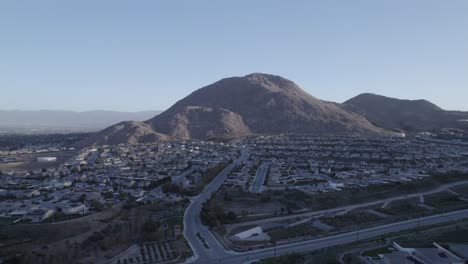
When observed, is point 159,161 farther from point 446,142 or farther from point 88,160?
point 446,142

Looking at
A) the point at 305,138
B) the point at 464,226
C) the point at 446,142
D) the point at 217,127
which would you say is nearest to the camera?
the point at 464,226

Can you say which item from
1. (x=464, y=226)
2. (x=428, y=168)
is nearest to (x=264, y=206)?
(x=464, y=226)

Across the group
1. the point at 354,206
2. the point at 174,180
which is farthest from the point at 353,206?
the point at 174,180

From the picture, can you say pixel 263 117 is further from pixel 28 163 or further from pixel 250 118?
pixel 28 163

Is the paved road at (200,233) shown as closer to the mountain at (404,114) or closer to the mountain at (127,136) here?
the mountain at (127,136)

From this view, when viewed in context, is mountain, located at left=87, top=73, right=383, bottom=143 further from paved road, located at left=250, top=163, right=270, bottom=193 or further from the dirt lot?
paved road, located at left=250, top=163, right=270, bottom=193

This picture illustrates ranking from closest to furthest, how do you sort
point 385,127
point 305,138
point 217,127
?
point 305,138, point 217,127, point 385,127

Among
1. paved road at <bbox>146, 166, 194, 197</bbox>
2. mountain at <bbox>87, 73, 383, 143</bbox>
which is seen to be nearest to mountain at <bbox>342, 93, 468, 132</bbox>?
mountain at <bbox>87, 73, 383, 143</bbox>
